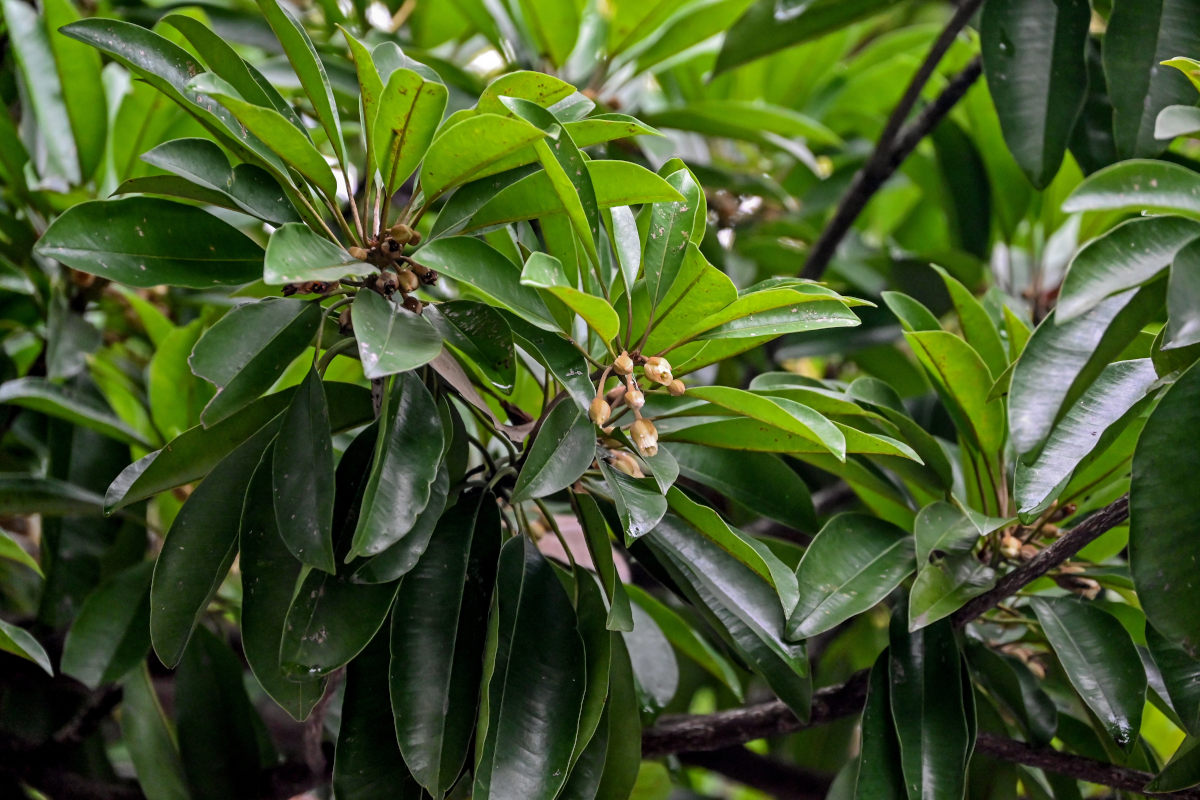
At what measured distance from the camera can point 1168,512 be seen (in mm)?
631

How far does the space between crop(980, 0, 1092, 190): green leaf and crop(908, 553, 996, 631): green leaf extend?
1.36 feet

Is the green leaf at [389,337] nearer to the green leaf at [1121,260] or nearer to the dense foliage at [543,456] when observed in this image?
the dense foliage at [543,456]

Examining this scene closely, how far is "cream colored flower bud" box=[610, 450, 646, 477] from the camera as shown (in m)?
0.73

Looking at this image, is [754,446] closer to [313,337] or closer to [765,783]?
[313,337]

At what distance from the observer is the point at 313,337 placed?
72 cm

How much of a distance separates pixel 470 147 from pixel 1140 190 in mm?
409

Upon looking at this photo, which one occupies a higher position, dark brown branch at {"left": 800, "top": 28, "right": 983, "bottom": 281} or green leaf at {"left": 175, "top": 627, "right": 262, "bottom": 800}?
dark brown branch at {"left": 800, "top": 28, "right": 983, "bottom": 281}

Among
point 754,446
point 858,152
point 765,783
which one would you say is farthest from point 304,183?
point 858,152

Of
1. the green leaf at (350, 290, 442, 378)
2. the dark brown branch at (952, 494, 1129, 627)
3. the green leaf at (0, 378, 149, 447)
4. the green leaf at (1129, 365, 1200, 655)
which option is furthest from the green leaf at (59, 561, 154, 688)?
the green leaf at (1129, 365, 1200, 655)

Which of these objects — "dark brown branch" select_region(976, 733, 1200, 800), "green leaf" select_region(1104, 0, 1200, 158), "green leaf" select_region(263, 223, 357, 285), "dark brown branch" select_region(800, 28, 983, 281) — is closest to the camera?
"green leaf" select_region(263, 223, 357, 285)

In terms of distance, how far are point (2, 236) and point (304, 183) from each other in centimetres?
63

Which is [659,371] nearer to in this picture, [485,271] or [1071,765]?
[485,271]

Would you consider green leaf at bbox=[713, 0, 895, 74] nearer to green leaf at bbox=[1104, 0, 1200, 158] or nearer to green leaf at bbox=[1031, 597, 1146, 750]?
green leaf at bbox=[1104, 0, 1200, 158]

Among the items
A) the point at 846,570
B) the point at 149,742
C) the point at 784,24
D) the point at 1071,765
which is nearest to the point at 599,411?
the point at 846,570
